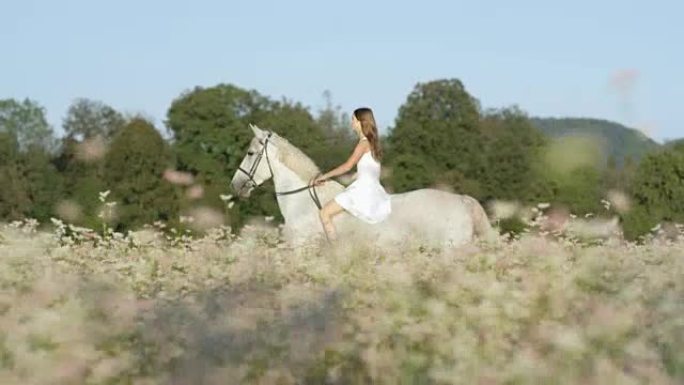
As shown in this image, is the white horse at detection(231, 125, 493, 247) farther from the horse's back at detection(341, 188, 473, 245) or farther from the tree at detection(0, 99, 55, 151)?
the tree at detection(0, 99, 55, 151)

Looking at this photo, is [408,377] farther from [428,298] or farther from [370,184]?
[370,184]

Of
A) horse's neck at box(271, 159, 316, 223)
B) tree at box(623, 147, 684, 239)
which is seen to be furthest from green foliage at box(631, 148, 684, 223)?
horse's neck at box(271, 159, 316, 223)

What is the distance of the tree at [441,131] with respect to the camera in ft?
300

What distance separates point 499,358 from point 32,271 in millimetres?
3483

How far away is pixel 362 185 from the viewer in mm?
18062

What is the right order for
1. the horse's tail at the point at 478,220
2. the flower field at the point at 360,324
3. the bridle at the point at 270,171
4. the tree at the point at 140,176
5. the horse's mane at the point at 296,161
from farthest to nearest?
1. the tree at the point at 140,176
2. the horse's mane at the point at 296,161
3. the bridle at the point at 270,171
4. the horse's tail at the point at 478,220
5. the flower field at the point at 360,324

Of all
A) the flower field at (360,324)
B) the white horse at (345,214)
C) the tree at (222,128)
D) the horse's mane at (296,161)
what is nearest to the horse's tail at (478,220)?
the white horse at (345,214)

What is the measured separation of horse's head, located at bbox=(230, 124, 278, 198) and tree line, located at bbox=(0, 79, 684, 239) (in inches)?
1872

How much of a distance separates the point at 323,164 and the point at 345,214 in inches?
3106

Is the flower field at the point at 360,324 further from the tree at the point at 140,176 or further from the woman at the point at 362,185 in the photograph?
the tree at the point at 140,176

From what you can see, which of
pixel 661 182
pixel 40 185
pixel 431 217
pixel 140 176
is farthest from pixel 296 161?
pixel 661 182

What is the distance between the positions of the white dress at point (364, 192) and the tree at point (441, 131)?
70.4 metres

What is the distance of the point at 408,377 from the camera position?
6914 millimetres

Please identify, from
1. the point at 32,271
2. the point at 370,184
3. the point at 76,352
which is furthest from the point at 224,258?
the point at 370,184
